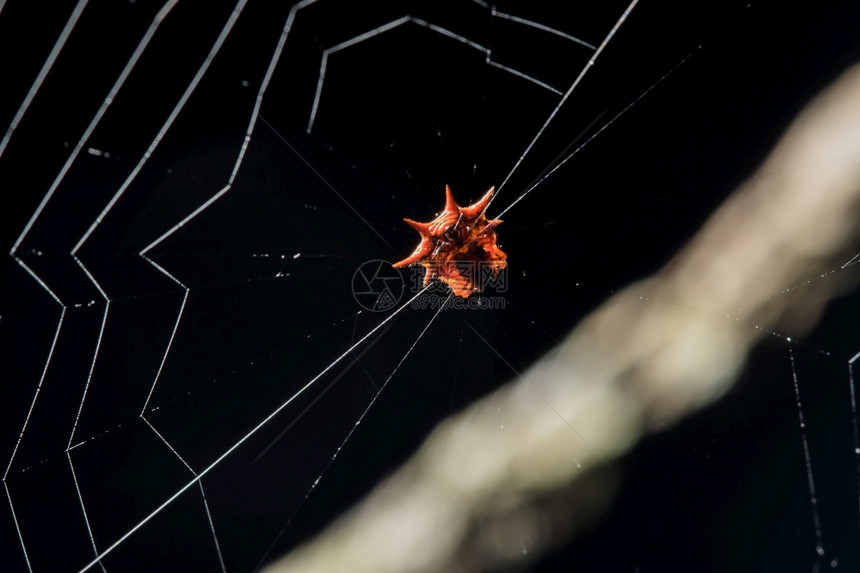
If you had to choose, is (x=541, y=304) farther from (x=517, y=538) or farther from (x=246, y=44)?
(x=246, y=44)

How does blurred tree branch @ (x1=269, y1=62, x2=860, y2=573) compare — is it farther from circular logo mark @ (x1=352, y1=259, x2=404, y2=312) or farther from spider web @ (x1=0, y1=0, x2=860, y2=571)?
circular logo mark @ (x1=352, y1=259, x2=404, y2=312)

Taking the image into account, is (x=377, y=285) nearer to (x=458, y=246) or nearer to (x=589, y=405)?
(x=458, y=246)

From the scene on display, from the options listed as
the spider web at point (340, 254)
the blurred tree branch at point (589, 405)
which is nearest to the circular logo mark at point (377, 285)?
the spider web at point (340, 254)

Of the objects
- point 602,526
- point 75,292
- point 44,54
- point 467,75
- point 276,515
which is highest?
point 467,75

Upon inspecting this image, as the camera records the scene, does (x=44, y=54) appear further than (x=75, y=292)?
No

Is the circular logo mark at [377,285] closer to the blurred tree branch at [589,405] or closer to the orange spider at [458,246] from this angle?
the orange spider at [458,246]

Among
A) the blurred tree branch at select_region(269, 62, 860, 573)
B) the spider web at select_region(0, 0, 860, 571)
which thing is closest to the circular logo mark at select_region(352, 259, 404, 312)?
the spider web at select_region(0, 0, 860, 571)

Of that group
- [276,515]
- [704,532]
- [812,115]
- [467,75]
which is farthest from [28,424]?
[812,115]

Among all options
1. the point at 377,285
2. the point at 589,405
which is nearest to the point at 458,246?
the point at 377,285
